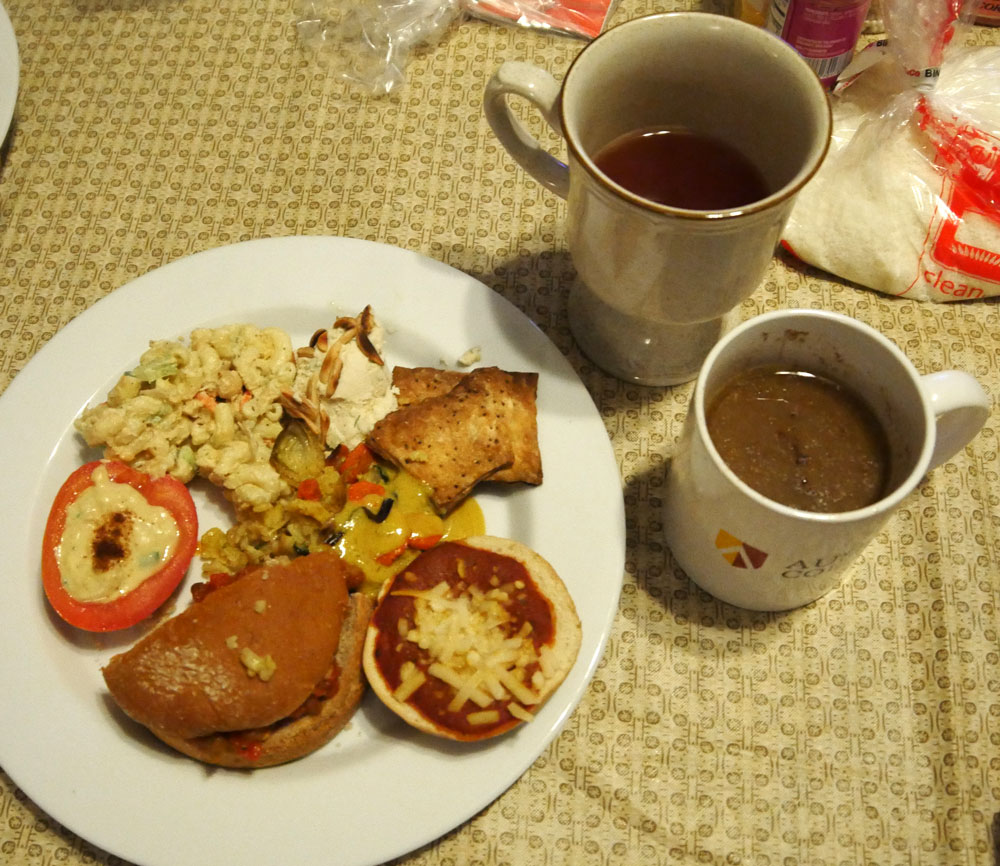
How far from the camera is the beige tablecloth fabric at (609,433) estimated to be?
1.29 metres

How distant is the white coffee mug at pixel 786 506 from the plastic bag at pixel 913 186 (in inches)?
20.8

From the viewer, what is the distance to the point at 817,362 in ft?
4.27

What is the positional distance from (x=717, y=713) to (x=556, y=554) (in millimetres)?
349

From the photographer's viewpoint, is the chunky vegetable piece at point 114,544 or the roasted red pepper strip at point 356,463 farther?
the roasted red pepper strip at point 356,463

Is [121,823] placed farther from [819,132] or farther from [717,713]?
[819,132]

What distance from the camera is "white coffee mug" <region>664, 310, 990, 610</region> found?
1135mm

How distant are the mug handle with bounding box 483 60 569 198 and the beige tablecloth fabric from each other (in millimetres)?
331

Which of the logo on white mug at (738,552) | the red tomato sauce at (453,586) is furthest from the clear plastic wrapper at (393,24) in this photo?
the logo on white mug at (738,552)

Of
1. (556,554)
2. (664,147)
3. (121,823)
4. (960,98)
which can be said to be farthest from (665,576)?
(960,98)

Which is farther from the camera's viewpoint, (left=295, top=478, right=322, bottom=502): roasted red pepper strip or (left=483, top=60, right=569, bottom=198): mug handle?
(left=295, top=478, right=322, bottom=502): roasted red pepper strip

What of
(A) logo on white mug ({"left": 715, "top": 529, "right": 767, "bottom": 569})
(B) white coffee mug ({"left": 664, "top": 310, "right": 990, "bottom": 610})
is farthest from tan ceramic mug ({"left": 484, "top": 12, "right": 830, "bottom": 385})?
(A) logo on white mug ({"left": 715, "top": 529, "right": 767, "bottom": 569})

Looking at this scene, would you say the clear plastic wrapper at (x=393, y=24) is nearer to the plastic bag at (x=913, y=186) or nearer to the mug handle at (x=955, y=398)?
the plastic bag at (x=913, y=186)

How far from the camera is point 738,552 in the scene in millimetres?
1245

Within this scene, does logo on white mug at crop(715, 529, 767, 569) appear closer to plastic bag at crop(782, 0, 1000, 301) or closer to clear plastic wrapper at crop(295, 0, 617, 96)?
plastic bag at crop(782, 0, 1000, 301)
